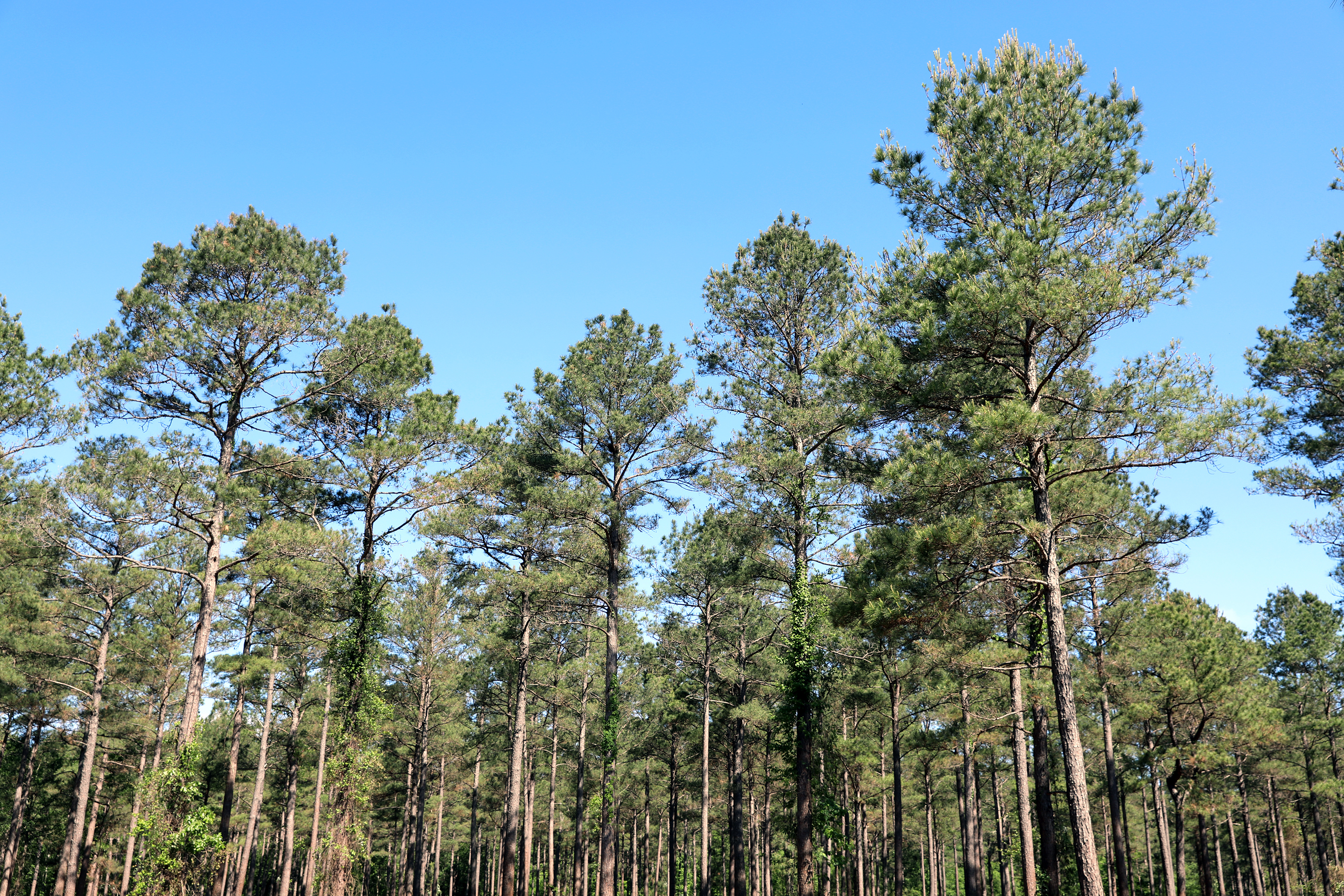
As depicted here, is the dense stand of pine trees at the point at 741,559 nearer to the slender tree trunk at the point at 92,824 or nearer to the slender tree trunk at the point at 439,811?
the slender tree trunk at the point at 92,824

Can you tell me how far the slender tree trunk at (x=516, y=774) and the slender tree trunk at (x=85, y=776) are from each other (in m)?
13.7

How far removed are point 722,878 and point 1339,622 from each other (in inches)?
1445

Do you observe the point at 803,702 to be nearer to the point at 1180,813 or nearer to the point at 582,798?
the point at 1180,813

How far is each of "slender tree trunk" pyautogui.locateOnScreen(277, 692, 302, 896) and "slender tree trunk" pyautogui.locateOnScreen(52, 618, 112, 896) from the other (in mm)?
5741

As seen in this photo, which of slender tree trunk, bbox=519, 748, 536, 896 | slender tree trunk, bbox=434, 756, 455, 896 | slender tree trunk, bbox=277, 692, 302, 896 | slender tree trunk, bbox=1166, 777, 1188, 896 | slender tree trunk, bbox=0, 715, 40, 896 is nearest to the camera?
slender tree trunk, bbox=1166, 777, 1188, 896

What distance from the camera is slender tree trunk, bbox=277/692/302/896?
26031 millimetres

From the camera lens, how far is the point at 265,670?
83.0ft

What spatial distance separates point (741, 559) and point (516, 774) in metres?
8.74

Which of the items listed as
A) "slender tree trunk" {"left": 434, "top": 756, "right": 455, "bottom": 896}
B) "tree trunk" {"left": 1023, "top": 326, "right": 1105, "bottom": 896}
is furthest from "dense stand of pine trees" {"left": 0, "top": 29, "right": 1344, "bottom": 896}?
"slender tree trunk" {"left": 434, "top": 756, "right": 455, "bottom": 896}

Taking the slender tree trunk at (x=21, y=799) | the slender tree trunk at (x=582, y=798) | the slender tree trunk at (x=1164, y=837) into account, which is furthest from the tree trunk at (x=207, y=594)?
the slender tree trunk at (x=1164, y=837)

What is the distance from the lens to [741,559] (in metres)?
20.2

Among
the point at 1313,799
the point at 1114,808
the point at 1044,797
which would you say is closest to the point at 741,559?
the point at 1044,797

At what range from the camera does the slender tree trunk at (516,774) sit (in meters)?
20.5

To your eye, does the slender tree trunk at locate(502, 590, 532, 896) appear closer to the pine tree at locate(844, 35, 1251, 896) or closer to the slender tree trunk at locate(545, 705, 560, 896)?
the slender tree trunk at locate(545, 705, 560, 896)
